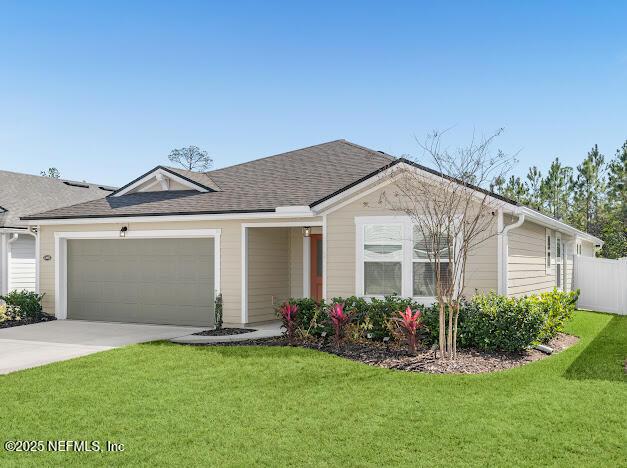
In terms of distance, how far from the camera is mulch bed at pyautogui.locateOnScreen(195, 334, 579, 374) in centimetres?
878

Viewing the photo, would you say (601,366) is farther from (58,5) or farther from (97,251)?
(58,5)

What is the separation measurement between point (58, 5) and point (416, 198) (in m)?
11.3

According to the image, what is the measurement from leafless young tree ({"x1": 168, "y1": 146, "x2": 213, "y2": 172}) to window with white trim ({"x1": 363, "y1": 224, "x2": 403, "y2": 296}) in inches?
1685

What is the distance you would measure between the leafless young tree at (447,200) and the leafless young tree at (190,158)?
43311mm

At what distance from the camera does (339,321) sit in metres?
10.6

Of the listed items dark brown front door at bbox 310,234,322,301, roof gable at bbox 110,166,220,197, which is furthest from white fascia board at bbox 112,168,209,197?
dark brown front door at bbox 310,234,322,301

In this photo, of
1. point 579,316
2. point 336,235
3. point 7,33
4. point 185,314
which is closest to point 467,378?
point 336,235

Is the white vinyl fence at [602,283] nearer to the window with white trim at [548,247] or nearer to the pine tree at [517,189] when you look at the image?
the window with white trim at [548,247]

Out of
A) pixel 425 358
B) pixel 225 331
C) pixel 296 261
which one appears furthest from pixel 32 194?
pixel 425 358

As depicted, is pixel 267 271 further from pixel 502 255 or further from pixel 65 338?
pixel 502 255

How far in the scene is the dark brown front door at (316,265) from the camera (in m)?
14.6

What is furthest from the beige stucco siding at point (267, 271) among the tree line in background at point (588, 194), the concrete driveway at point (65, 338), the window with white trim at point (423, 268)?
the tree line in background at point (588, 194)

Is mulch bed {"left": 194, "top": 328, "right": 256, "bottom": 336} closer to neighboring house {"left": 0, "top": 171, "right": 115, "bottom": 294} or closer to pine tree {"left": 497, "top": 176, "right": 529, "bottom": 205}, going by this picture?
neighboring house {"left": 0, "top": 171, "right": 115, "bottom": 294}

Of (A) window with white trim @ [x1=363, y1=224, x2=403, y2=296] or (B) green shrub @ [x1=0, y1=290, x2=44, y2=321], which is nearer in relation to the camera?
(A) window with white trim @ [x1=363, y1=224, x2=403, y2=296]
